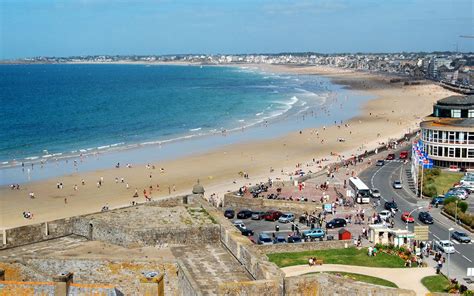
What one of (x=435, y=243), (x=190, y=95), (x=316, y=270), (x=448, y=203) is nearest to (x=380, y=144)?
(x=448, y=203)

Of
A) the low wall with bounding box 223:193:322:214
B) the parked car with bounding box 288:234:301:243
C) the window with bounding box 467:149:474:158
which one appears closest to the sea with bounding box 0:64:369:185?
the low wall with bounding box 223:193:322:214

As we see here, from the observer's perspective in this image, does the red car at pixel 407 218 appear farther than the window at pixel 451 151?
No

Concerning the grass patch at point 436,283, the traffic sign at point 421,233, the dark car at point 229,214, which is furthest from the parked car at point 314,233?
the grass patch at point 436,283

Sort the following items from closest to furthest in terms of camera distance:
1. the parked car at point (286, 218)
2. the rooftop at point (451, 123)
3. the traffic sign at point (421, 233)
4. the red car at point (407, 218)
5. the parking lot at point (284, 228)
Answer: the traffic sign at point (421, 233) < the parking lot at point (284, 228) < the red car at point (407, 218) < the parked car at point (286, 218) < the rooftop at point (451, 123)

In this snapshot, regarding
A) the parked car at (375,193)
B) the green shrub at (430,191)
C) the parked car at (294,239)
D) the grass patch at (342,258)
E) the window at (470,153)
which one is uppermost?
the window at (470,153)

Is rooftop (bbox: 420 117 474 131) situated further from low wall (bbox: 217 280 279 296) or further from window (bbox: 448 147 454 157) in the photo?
low wall (bbox: 217 280 279 296)

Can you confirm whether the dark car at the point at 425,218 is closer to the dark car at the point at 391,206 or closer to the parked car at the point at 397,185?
the dark car at the point at 391,206

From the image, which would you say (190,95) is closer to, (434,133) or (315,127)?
(315,127)
